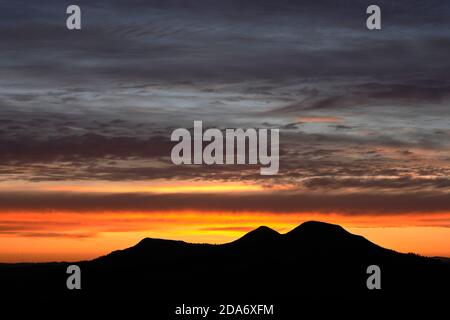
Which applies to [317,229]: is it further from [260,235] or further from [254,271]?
[254,271]

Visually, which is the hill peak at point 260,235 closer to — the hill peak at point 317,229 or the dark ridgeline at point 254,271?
the dark ridgeline at point 254,271

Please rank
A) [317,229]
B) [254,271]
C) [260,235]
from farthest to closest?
[260,235]
[317,229]
[254,271]

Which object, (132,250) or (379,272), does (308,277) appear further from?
(132,250)

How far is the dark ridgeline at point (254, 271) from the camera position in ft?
288

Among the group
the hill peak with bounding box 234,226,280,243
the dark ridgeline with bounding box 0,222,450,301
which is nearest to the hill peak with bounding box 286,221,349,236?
the dark ridgeline with bounding box 0,222,450,301

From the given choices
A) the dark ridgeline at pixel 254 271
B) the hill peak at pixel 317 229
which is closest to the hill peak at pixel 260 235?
the dark ridgeline at pixel 254 271

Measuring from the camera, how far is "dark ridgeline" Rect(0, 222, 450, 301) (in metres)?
87.8

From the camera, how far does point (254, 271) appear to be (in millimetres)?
92375

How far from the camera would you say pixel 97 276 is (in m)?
96.8

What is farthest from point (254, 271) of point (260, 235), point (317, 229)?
point (317, 229)

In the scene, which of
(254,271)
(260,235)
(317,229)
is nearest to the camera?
(254,271)

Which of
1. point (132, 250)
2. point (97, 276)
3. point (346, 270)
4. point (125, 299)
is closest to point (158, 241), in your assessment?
point (132, 250)

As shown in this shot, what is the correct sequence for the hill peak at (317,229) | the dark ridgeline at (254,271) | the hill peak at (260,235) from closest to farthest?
the dark ridgeline at (254,271) → the hill peak at (317,229) → the hill peak at (260,235)

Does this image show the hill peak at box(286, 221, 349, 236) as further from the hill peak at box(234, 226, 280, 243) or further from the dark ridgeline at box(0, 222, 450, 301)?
the hill peak at box(234, 226, 280, 243)
